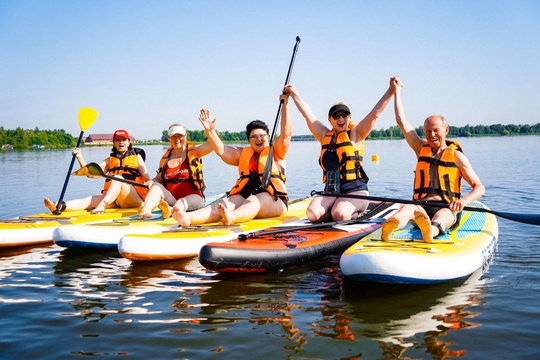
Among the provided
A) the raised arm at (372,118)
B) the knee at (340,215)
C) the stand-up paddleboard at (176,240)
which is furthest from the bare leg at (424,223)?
the stand-up paddleboard at (176,240)

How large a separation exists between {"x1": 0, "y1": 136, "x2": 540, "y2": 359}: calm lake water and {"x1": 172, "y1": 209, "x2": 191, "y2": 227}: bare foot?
51 centimetres

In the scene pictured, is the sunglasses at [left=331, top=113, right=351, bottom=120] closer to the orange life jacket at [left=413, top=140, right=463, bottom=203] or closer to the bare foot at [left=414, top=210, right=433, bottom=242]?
the orange life jacket at [left=413, top=140, right=463, bottom=203]

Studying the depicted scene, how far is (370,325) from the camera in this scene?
12.5 feet

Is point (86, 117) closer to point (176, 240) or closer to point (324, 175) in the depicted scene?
point (176, 240)

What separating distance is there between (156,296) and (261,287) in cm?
93

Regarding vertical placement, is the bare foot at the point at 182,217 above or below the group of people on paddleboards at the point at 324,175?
below

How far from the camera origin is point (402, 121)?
5609 mm

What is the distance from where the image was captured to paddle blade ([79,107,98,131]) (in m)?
8.68

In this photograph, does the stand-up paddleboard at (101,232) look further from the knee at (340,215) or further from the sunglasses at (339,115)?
the sunglasses at (339,115)

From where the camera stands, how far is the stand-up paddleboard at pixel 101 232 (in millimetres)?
5859

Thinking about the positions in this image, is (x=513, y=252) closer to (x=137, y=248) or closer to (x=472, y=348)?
(x=472, y=348)

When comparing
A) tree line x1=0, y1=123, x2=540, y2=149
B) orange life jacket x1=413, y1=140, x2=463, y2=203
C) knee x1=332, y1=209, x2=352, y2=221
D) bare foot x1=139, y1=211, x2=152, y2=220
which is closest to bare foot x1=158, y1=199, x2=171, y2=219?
bare foot x1=139, y1=211, x2=152, y2=220

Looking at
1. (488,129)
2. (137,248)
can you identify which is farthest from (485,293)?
(488,129)

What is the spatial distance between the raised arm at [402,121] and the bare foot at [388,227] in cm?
133
